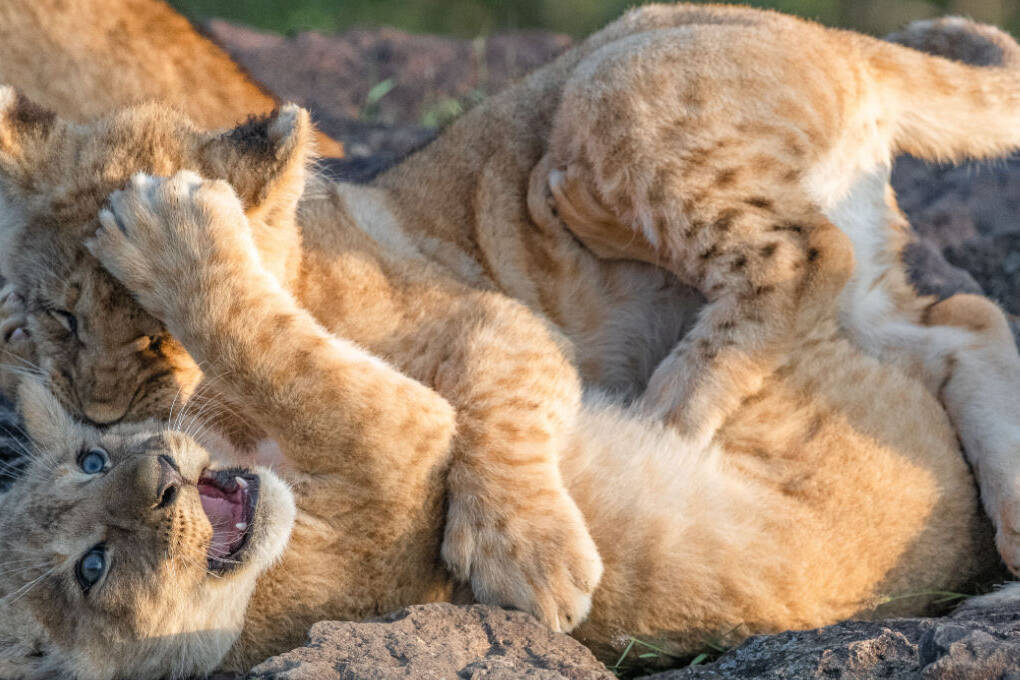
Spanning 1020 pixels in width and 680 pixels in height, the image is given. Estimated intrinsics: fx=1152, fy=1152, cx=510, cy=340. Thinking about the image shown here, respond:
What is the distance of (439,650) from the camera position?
8.69ft

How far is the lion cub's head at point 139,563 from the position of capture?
8.86 feet

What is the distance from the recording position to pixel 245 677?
255 centimetres

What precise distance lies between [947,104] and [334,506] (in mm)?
2622

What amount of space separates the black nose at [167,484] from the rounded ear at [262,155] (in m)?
0.72

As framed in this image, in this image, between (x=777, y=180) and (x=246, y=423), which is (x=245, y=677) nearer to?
(x=246, y=423)

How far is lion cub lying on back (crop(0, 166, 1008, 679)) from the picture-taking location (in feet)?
9.07

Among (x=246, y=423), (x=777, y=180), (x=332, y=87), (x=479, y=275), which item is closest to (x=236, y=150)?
(x=246, y=423)

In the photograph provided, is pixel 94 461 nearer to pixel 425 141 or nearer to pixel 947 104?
pixel 425 141

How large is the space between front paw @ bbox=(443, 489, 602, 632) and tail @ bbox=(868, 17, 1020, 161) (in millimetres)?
2057

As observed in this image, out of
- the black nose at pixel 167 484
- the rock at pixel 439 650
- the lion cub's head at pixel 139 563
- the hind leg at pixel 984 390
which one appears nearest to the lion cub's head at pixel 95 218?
the lion cub's head at pixel 139 563

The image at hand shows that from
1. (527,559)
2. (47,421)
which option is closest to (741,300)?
(527,559)

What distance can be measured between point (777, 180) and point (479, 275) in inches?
40.2

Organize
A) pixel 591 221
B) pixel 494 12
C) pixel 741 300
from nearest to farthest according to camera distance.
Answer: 1. pixel 741 300
2. pixel 591 221
3. pixel 494 12

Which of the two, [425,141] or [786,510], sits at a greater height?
[425,141]
